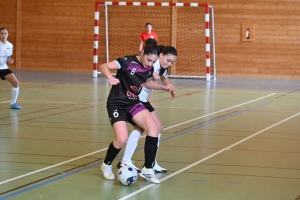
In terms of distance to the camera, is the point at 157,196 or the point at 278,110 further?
the point at 278,110

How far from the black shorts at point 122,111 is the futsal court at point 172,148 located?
62 centimetres

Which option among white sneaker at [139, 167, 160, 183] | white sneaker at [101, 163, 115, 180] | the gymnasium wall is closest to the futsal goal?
the gymnasium wall

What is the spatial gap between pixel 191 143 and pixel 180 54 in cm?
1346

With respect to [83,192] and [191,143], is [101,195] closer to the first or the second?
[83,192]

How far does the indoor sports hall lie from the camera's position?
5.86 metres

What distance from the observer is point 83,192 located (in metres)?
5.42

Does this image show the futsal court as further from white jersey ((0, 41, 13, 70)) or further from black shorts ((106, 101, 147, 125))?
white jersey ((0, 41, 13, 70))

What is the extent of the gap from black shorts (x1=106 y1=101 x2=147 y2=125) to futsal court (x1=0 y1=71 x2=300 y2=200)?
616 mm

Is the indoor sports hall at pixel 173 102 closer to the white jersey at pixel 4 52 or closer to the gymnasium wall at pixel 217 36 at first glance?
the gymnasium wall at pixel 217 36

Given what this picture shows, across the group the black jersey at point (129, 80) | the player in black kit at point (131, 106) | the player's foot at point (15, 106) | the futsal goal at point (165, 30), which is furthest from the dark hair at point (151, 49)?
the futsal goal at point (165, 30)

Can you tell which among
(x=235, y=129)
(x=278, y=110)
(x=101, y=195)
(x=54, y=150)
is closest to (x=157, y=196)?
(x=101, y=195)

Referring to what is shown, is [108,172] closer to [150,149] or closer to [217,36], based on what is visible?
[150,149]

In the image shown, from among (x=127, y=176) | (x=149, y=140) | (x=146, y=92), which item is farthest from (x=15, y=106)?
(x=127, y=176)

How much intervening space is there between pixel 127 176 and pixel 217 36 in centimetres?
1593
